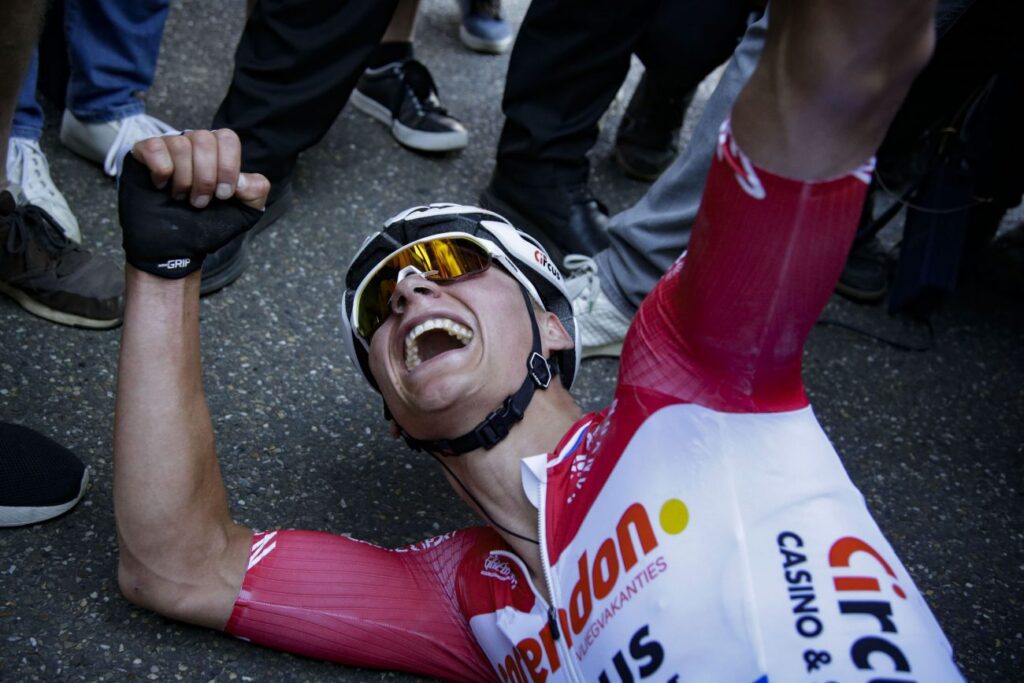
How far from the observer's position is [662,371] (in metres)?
1.24

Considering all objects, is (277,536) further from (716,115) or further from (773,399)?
(716,115)

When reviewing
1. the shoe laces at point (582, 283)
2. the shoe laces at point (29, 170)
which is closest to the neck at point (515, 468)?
the shoe laces at point (582, 283)

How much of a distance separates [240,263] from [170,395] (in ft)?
3.17

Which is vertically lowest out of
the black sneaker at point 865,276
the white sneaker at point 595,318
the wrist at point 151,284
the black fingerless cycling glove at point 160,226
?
the black sneaker at point 865,276

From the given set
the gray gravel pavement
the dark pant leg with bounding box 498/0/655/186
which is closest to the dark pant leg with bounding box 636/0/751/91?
the dark pant leg with bounding box 498/0/655/186

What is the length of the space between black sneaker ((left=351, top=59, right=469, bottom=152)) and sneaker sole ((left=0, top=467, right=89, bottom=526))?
65.6 inches

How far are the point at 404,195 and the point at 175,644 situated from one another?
5.35ft

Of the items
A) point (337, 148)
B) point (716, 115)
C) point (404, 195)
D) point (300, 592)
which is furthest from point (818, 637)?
point (337, 148)

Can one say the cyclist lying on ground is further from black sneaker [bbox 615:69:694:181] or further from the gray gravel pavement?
black sneaker [bbox 615:69:694:181]

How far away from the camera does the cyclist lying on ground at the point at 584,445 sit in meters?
1.05

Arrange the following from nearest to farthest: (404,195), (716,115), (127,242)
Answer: (127,242)
(716,115)
(404,195)

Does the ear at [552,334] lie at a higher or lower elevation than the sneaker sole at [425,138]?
higher

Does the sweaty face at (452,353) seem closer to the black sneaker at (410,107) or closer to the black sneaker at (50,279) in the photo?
the black sneaker at (50,279)

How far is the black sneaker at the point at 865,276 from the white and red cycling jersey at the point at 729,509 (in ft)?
5.66
